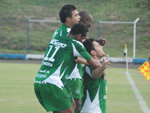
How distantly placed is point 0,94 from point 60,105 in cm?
651

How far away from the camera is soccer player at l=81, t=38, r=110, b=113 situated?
6.45 m

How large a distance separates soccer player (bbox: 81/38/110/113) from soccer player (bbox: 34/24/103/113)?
0.37 metres

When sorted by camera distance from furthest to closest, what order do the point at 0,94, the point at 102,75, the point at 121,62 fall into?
the point at 121,62, the point at 0,94, the point at 102,75

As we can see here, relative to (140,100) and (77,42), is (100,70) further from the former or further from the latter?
(140,100)

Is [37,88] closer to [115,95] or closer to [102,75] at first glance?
[102,75]

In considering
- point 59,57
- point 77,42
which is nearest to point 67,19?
point 77,42

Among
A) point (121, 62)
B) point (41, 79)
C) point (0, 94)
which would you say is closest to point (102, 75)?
point (41, 79)

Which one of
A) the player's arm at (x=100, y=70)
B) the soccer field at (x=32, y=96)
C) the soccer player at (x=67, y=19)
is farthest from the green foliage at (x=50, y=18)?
the player's arm at (x=100, y=70)

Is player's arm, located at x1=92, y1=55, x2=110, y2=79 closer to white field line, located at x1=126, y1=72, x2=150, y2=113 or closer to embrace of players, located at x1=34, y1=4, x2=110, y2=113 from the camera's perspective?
embrace of players, located at x1=34, y1=4, x2=110, y2=113

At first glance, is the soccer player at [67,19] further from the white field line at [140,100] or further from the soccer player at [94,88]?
the white field line at [140,100]

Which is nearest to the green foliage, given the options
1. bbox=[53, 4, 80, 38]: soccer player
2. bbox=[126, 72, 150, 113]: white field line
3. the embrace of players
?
bbox=[126, 72, 150, 113]: white field line

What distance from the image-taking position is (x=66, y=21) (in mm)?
6945

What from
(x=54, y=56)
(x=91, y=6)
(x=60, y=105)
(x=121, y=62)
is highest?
(x=54, y=56)

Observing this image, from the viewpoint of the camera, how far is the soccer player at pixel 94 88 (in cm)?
645
